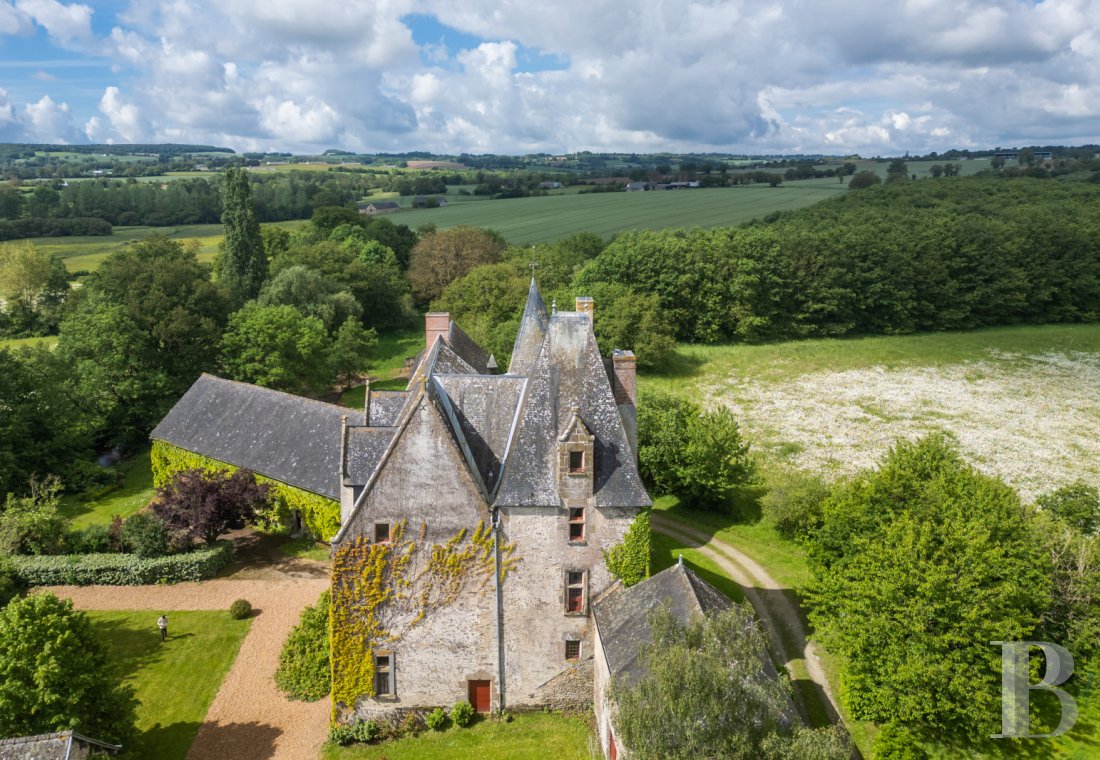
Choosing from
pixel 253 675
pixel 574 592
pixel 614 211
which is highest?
pixel 614 211

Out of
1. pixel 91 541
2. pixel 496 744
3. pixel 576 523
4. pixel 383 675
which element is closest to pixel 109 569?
pixel 91 541

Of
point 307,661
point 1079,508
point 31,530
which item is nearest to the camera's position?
point 307,661

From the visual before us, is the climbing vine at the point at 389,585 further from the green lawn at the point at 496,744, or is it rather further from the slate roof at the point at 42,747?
the slate roof at the point at 42,747

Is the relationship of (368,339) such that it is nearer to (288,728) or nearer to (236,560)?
(236,560)

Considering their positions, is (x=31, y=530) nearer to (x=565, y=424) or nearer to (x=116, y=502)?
(x=116, y=502)

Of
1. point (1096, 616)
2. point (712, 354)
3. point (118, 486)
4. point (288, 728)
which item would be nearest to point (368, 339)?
point (118, 486)

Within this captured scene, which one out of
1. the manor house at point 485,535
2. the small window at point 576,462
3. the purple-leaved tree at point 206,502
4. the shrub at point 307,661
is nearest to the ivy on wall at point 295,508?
the purple-leaved tree at point 206,502
